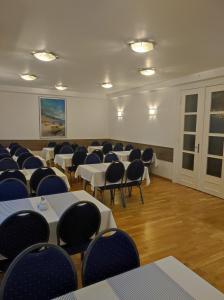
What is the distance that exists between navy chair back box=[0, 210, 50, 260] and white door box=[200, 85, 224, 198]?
171 inches

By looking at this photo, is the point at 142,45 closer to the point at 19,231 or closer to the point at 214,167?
the point at 19,231

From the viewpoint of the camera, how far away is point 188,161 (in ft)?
19.7

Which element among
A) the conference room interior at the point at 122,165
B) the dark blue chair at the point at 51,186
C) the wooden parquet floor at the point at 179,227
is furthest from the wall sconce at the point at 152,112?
the dark blue chair at the point at 51,186

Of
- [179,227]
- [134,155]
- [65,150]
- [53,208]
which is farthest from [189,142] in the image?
[53,208]

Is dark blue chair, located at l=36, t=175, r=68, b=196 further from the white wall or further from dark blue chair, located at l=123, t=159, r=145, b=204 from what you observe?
the white wall

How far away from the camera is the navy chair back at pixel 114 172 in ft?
13.9

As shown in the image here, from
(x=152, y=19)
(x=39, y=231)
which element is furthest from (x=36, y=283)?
(x=152, y=19)

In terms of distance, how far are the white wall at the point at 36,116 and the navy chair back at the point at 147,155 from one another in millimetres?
3533

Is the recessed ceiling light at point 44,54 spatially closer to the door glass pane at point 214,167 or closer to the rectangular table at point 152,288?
the rectangular table at point 152,288

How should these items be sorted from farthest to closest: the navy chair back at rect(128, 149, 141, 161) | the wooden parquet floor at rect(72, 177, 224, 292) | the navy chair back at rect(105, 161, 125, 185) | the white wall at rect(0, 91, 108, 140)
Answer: the white wall at rect(0, 91, 108, 140) < the navy chair back at rect(128, 149, 141, 161) < the navy chair back at rect(105, 161, 125, 185) < the wooden parquet floor at rect(72, 177, 224, 292)

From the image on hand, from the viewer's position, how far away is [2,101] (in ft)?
25.9

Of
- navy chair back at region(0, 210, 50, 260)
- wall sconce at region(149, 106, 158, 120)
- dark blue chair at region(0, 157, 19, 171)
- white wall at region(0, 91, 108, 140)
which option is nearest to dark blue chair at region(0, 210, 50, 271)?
navy chair back at region(0, 210, 50, 260)

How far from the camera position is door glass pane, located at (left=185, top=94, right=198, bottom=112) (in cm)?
566

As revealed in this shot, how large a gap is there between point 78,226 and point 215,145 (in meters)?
4.14
